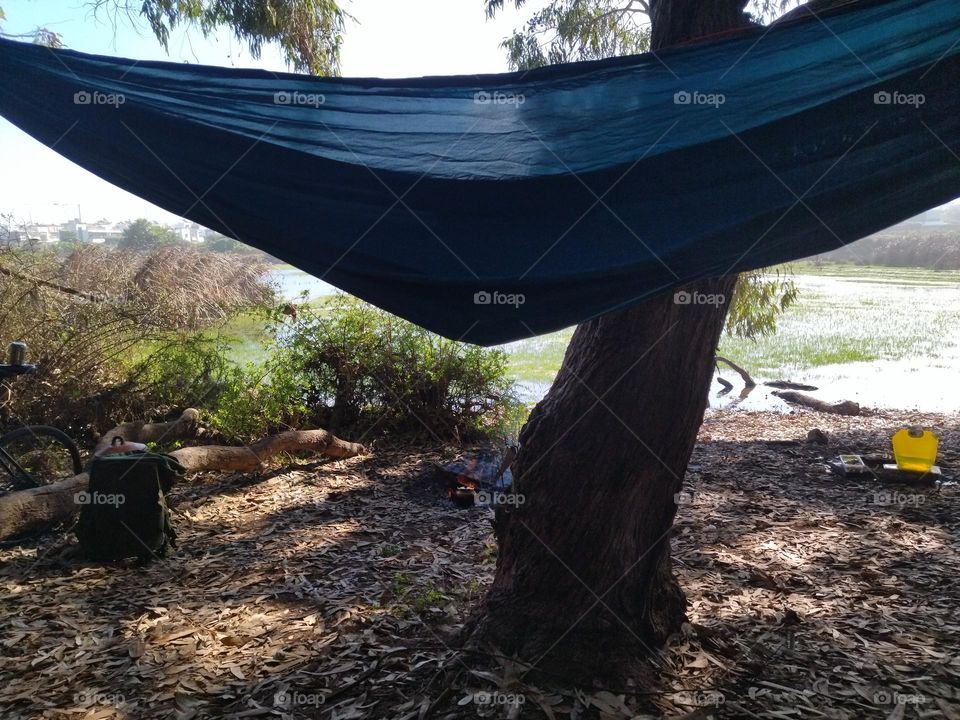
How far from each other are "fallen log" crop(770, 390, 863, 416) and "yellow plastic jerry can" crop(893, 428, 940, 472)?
2.85 m

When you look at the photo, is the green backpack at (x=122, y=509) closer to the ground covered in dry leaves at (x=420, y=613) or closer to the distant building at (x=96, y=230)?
the ground covered in dry leaves at (x=420, y=613)

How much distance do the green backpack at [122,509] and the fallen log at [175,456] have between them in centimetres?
34

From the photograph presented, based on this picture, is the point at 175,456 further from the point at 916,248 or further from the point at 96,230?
the point at 916,248

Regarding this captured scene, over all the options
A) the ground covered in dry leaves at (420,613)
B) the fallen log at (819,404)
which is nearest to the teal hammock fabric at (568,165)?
the ground covered in dry leaves at (420,613)

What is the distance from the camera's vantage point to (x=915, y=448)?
Result: 366 cm

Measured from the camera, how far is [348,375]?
4.55 metres

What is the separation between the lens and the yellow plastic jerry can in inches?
143

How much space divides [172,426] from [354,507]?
5.12ft

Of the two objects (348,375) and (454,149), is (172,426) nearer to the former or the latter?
(348,375)

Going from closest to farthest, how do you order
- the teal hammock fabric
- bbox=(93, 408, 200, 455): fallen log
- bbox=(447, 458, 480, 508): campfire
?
the teal hammock fabric, bbox=(447, 458, 480, 508): campfire, bbox=(93, 408, 200, 455): fallen log

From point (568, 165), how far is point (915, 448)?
299 centimetres

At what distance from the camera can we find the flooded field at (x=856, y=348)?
7082mm

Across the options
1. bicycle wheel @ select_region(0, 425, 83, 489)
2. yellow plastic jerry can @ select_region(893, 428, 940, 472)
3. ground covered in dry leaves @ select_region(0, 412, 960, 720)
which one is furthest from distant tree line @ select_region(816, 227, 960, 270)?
bicycle wheel @ select_region(0, 425, 83, 489)

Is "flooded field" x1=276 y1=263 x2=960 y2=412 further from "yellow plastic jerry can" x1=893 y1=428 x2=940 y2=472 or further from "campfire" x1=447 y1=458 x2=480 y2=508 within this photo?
"yellow plastic jerry can" x1=893 y1=428 x2=940 y2=472
